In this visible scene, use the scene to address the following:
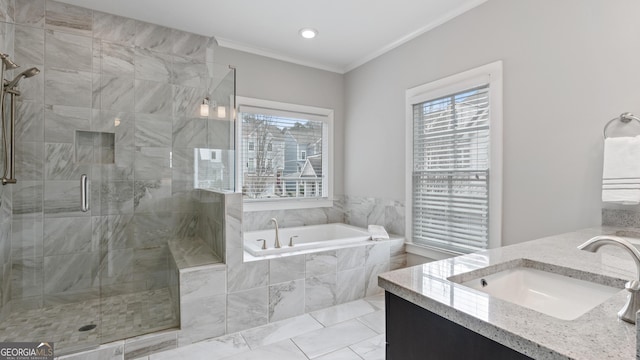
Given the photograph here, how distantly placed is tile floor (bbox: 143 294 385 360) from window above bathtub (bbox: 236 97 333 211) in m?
1.44

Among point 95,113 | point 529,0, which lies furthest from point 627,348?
point 95,113

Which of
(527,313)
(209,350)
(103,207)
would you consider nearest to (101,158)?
(103,207)

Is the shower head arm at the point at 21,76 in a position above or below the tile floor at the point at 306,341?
above

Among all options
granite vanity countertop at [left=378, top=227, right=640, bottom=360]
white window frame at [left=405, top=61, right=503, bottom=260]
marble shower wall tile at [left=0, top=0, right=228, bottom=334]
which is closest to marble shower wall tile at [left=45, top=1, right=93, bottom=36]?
marble shower wall tile at [left=0, top=0, right=228, bottom=334]

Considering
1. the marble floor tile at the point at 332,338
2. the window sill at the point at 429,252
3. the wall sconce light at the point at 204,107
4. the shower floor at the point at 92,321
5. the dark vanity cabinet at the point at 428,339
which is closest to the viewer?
the dark vanity cabinet at the point at 428,339

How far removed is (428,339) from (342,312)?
1.89 metres

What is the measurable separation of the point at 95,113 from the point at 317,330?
2550 millimetres

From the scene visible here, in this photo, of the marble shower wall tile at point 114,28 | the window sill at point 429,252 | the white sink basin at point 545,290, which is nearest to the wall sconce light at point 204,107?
the marble shower wall tile at point 114,28

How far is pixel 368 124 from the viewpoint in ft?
12.3

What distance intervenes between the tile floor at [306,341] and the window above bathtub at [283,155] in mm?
1445

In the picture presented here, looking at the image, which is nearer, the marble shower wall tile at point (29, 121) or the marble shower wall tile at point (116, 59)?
the marble shower wall tile at point (29, 121)

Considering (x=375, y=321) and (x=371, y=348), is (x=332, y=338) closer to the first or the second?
(x=371, y=348)

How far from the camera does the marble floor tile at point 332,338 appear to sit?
6.80 feet

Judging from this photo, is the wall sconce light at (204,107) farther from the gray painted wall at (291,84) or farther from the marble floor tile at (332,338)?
the marble floor tile at (332,338)
